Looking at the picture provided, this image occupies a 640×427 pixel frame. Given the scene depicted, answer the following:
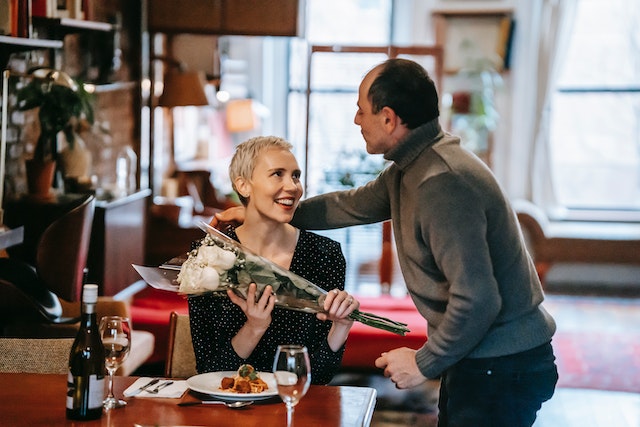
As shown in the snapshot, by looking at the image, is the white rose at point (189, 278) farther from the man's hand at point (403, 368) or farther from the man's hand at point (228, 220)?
the man's hand at point (228, 220)

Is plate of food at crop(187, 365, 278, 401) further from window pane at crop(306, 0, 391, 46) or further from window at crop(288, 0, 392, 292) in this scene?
window pane at crop(306, 0, 391, 46)

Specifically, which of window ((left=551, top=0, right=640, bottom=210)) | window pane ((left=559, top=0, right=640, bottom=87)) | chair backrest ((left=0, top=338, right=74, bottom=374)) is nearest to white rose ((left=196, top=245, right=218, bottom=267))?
chair backrest ((left=0, top=338, right=74, bottom=374))

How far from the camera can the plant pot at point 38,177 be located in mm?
4387

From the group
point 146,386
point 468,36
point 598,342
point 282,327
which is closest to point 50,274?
point 282,327

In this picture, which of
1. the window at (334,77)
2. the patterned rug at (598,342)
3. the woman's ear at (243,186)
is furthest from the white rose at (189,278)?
the window at (334,77)

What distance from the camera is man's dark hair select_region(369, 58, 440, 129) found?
2381 millimetres

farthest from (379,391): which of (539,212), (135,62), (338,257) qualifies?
(539,212)

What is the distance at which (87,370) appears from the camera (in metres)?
2.15

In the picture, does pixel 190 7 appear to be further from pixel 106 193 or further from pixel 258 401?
pixel 258 401

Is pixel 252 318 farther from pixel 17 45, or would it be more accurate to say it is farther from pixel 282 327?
pixel 17 45

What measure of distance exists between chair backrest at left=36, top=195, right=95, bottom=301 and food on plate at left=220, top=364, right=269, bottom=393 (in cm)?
172

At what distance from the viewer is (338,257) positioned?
2789 mm

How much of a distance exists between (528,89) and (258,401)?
23.3 ft

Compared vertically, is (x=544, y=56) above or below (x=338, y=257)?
above
